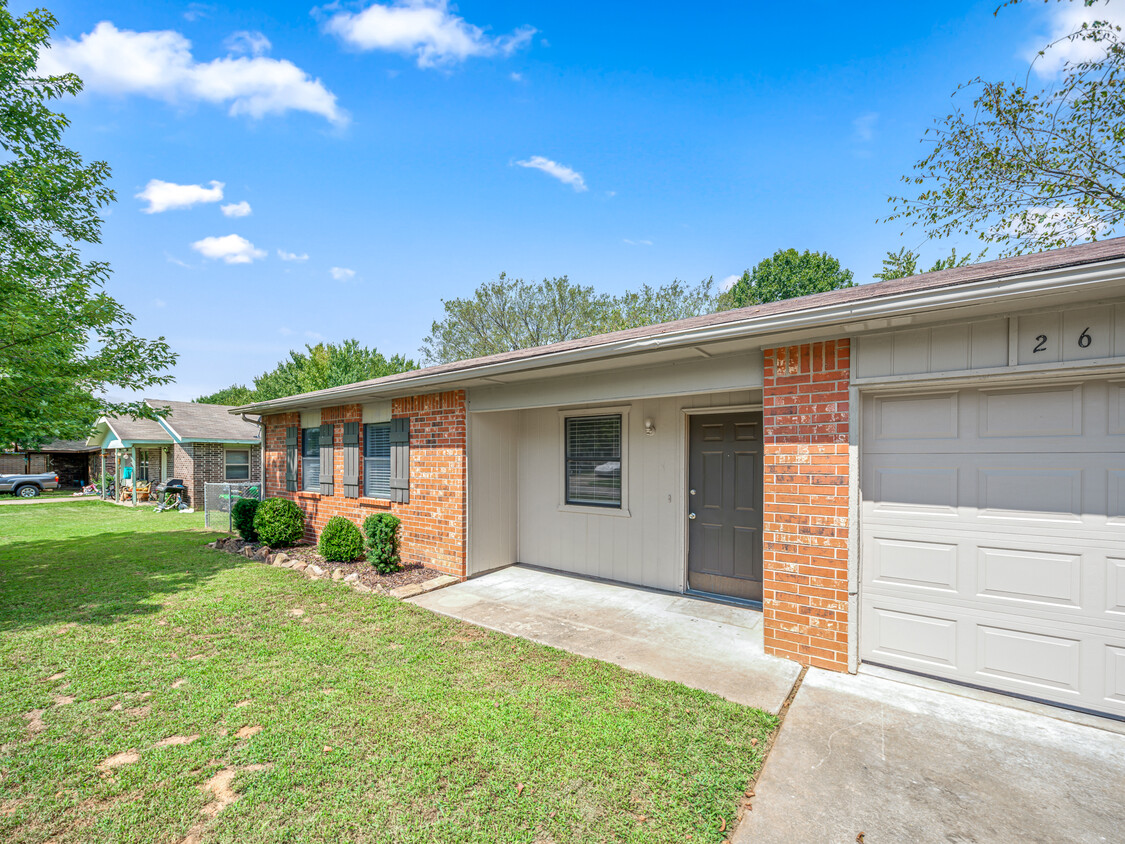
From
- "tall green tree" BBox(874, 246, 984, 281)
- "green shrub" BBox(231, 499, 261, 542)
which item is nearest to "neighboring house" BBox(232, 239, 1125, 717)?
"green shrub" BBox(231, 499, 261, 542)

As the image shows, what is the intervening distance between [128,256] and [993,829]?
45.7 feet

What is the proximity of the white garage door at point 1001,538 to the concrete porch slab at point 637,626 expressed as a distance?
909 mm

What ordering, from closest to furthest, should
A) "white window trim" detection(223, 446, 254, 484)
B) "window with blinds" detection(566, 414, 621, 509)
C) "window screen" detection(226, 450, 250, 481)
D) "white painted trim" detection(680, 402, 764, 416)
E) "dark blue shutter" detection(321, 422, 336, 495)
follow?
"white painted trim" detection(680, 402, 764, 416), "window with blinds" detection(566, 414, 621, 509), "dark blue shutter" detection(321, 422, 336, 495), "white window trim" detection(223, 446, 254, 484), "window screen" detection(226, 450, 250, 481)

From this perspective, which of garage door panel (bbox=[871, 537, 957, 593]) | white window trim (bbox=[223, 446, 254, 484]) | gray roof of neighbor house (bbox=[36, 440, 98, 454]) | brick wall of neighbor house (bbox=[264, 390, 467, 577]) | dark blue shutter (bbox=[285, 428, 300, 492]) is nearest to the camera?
garage door panel (bbox=[871, 537, 957, 593])

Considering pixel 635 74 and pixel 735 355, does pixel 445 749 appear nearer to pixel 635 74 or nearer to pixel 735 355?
pixel 735 355

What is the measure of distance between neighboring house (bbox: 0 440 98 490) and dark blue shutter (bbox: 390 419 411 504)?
26.7 m

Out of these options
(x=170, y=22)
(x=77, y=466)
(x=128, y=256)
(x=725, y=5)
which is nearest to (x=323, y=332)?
(x=77, y=466)

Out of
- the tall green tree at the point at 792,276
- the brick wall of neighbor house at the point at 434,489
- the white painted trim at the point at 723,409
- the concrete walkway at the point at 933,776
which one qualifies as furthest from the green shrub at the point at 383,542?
the tall green tree at the point at 792,276

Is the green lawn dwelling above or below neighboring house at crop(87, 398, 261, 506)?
below

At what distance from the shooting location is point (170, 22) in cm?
629

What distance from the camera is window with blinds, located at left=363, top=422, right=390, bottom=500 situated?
743 cm

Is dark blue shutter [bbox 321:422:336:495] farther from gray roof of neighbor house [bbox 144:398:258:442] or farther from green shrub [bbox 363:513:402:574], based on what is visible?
gray roof of neighbor house [bbox 144:398:258:442]

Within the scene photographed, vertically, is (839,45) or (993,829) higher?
(839,45)

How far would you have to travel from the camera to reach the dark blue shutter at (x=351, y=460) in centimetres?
774
